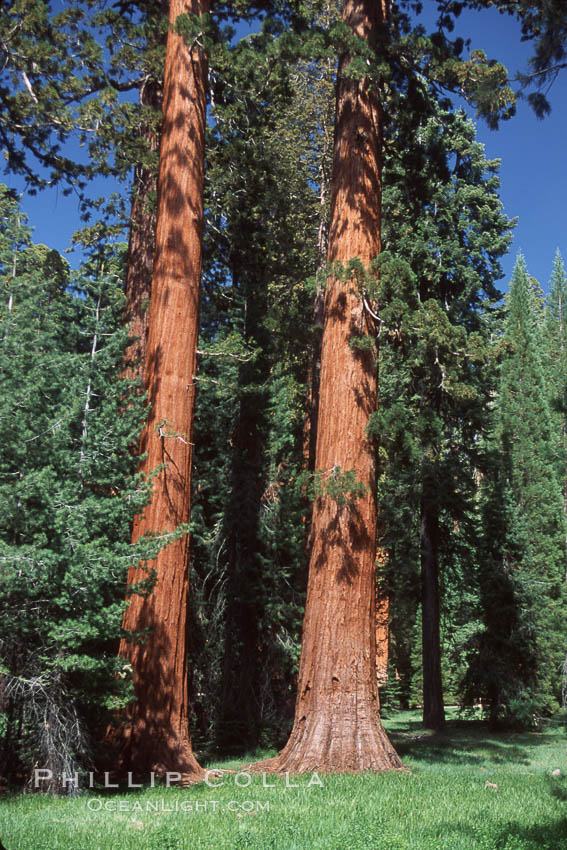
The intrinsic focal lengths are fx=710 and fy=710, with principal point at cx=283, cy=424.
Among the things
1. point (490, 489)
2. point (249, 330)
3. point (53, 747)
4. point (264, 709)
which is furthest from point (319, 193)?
point (53, 747)

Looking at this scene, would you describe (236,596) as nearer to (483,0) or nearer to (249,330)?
(249,330)

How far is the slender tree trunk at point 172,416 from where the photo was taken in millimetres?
6809

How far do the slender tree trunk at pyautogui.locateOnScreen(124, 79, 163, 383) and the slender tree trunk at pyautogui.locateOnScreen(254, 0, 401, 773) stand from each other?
130 inches

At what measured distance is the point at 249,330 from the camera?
12117 millimetres

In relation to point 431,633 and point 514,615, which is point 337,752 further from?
point 514,615

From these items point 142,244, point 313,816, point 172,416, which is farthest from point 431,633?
point 313,816

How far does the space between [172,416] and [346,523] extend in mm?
2160

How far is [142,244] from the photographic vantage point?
10.6 meters

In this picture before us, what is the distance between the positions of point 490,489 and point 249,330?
26.3 ft

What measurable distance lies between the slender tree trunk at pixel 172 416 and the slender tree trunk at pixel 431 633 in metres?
8.19

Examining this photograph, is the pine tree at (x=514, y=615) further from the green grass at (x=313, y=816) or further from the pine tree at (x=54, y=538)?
the pine tree at (x=54, y=538)

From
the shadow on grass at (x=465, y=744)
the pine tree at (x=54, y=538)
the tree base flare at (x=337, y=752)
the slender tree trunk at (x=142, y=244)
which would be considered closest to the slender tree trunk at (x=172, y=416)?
the pine tree at (x=54, y=538)

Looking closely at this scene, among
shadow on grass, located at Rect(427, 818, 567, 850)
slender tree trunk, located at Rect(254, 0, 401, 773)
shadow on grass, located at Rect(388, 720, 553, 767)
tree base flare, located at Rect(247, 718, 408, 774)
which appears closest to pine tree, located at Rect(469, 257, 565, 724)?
shadow on grass, located at Rect(388, 720, 553, 767)

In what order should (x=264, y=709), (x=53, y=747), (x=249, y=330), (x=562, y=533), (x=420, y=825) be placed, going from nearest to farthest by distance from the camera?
(x=420, y=825), (x=53, y=747), (x=264, y=709), (x=249, y=330), (x=562, y=533)
